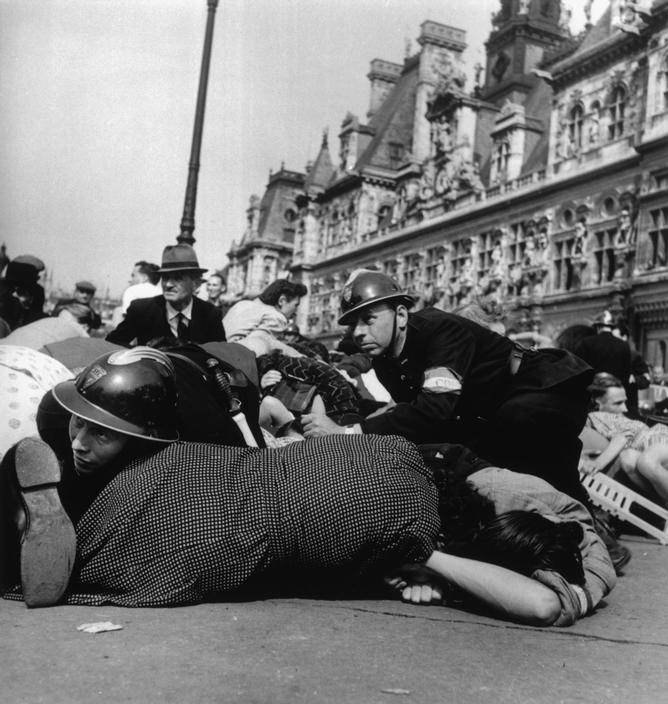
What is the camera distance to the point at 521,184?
29594 millimetres

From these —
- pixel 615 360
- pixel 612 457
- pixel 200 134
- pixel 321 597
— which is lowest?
pixel 321 597

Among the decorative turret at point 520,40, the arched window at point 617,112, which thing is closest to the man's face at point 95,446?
the arched window at point 617,112

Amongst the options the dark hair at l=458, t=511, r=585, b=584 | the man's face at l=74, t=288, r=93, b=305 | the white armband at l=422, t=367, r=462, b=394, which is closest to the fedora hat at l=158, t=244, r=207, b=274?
the white armband at l=422, t=367, r=462, b=394

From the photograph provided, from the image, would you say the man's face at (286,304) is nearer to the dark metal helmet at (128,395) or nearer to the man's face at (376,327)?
the man's face at (376,327)

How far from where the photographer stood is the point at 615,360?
8.68 m

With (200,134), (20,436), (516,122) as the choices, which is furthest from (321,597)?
(516,122)

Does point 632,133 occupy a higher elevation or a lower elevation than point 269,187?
lower

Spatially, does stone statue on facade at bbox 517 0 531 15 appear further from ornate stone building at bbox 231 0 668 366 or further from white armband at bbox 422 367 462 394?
white armband at bbox 422 367 462 394

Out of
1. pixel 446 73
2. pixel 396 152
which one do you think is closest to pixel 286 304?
pixel 396 152

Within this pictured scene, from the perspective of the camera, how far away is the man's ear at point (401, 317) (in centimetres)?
449

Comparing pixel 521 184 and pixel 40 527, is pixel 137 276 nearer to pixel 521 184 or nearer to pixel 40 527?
pixel 40 527

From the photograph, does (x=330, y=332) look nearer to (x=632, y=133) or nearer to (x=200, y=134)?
(x=632, y=133)

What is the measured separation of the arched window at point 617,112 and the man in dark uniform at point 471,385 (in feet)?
75.6

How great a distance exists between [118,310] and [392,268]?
1123 inches
